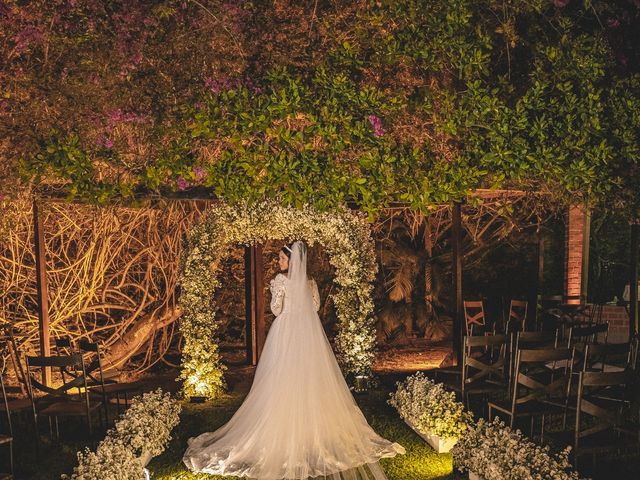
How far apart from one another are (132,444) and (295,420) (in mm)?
1450

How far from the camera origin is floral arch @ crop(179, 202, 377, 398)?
869cm

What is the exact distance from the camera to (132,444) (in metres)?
5.74

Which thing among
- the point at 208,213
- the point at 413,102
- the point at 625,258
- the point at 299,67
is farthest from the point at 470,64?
the point at 625,258

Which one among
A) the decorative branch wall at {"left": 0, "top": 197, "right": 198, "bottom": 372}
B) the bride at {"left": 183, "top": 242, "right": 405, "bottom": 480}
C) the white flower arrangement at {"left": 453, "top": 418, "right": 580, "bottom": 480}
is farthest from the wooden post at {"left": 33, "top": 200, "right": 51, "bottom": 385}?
the white flower arrangement at {"left": 453, "top": 418, "right": 580, "bottom": 480}

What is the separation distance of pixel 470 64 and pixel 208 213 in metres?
4.08

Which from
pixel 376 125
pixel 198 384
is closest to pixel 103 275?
pixel 198 384

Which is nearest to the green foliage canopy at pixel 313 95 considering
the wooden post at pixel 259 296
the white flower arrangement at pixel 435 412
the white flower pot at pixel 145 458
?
the white flower arrangement at pixel 435 412

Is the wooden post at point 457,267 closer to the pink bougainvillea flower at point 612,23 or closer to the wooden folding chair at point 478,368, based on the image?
the wooden folding chair at point 478,368

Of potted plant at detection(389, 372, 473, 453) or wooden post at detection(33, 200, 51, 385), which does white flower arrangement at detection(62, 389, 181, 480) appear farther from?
potted plant at detection(389, 372, 473, 453)

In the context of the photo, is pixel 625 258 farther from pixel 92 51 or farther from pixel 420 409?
pixel 92 51

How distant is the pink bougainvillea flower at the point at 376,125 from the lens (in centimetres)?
593

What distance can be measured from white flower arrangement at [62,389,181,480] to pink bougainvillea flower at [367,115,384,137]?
3.36 meters

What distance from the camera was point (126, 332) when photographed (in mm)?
10891

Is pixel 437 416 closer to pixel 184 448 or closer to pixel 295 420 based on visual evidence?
pixel 295 420
